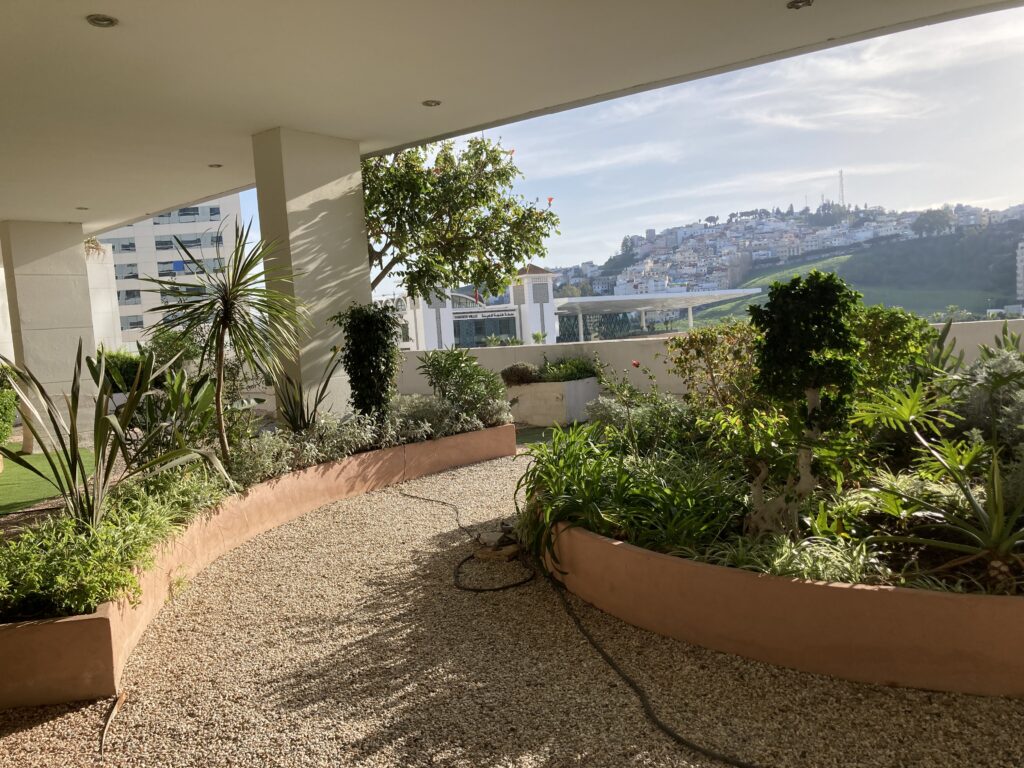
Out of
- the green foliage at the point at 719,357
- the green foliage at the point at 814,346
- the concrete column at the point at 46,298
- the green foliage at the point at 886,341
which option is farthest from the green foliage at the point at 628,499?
the concrete column at the point at 46,298

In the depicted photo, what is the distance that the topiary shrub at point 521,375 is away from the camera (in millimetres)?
9188

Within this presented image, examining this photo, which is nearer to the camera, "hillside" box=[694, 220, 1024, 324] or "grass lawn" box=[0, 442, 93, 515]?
"grass lawn" box=[0, 442, 93, 515]

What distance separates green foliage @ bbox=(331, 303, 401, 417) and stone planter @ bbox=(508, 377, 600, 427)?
8.13ft

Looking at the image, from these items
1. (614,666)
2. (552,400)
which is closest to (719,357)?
(614,666)

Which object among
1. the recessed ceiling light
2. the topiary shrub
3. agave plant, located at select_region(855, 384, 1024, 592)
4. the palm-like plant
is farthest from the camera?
the topiary shrub

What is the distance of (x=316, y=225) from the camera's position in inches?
269

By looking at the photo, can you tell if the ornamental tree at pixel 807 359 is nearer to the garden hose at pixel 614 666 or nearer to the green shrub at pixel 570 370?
the garden hose at pixel 614 666

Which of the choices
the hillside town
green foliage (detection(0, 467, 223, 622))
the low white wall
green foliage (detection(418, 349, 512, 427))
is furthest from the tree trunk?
the hillside town

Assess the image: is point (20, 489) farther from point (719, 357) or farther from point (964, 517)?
point (964, 517)

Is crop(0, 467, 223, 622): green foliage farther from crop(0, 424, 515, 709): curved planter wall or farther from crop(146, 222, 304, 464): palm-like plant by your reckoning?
crop(146, 222, 304, 464): palm-like plant

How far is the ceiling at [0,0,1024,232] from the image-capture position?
170 inches

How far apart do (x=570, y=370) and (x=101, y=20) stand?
6077 millimetres

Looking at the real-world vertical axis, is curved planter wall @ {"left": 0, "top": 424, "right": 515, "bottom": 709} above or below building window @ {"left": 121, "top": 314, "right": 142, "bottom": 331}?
below

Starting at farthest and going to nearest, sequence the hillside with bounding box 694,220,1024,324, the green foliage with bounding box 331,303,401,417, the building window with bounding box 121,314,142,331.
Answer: the building window with bounding box 121,314,142,331 → the hillside with bounding box 694,220,1024,324 → the green foliage with bounding box 331,303,401,417
